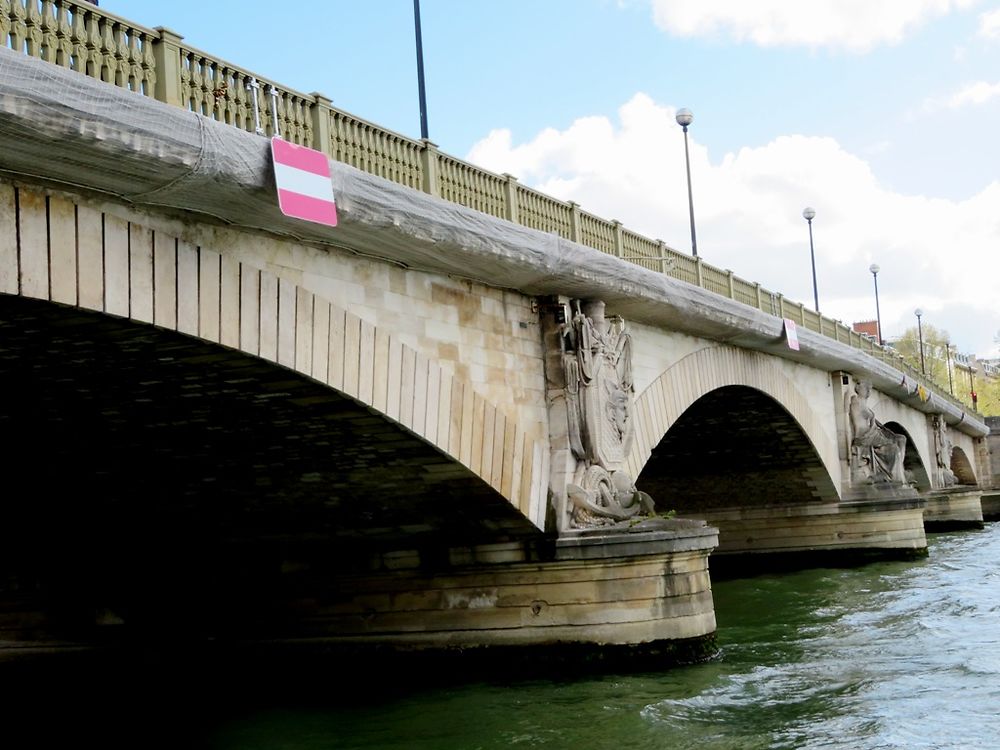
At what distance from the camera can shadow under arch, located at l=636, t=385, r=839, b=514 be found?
88.0 feet

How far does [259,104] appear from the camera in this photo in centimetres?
1037

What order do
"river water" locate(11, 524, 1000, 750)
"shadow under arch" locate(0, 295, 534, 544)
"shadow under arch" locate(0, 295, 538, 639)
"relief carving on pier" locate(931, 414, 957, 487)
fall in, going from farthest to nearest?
"relief carving on pier" locate(931, 414, 957, 487)
"river water" locate(11, 524, 1000, 750)
"shadow under arch" locate(0, 295, 538, 639)
"shadow under arch" locate(0, 295, 534, 544)

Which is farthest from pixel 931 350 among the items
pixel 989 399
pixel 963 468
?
pixel 963 468

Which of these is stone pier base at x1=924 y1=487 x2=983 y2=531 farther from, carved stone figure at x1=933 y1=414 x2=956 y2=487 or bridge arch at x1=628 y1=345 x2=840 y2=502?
bridge arch at x1=628 y1=345 x2=840 y2=502

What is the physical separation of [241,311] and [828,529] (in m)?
23.3

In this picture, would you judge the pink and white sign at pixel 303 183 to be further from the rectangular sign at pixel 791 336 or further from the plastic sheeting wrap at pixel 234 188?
the rectangular sign at pixel 791 336

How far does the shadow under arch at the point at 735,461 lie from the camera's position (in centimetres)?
2683

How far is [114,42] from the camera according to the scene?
8.59 meters

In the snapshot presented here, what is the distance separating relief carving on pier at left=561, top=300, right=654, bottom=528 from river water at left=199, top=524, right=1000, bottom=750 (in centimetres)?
219

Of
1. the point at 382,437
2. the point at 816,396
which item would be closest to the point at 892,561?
the point at 816,396

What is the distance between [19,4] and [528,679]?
950 centimetres

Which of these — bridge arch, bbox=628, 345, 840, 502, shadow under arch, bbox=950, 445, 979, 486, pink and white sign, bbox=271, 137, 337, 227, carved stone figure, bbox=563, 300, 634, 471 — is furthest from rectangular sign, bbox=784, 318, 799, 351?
shadow under arch, bbox=950, 445, 979, 486

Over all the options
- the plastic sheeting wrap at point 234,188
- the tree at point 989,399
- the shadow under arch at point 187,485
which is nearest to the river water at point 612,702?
the shadow under arch at point 187,485

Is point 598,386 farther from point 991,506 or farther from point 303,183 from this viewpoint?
point 991,506
